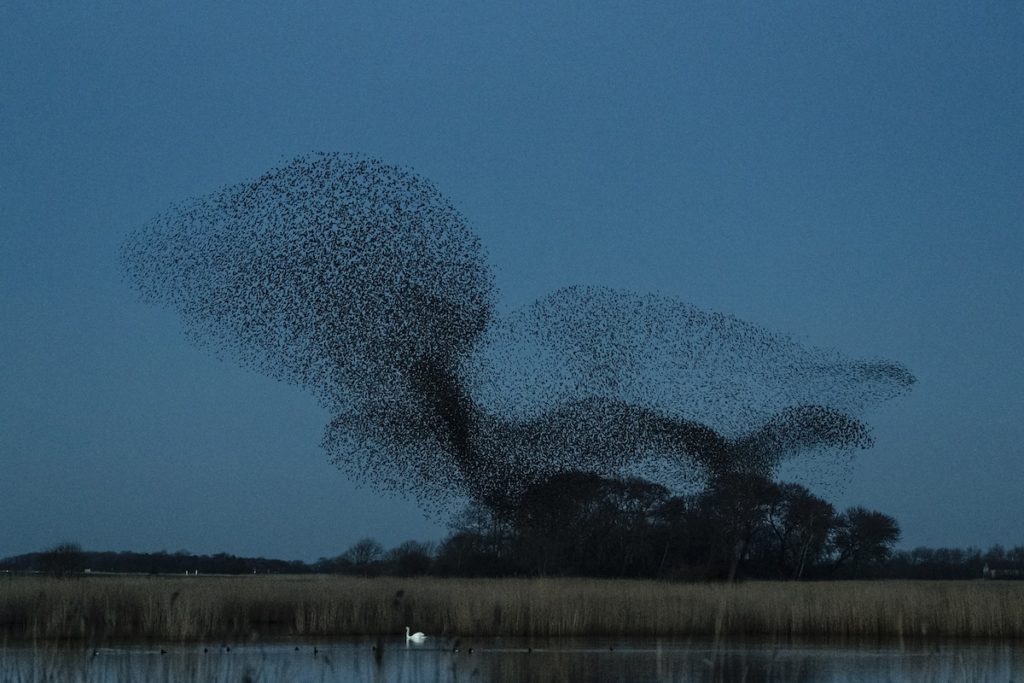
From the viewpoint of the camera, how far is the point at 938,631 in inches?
869

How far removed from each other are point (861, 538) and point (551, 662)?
33400 mm

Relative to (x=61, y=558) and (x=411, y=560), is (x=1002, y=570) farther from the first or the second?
(x=61, y=558)

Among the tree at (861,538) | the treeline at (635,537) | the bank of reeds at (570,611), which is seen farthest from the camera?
the tree at (861,538)

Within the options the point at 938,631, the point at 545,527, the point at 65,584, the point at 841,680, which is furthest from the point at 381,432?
the point at 841,680

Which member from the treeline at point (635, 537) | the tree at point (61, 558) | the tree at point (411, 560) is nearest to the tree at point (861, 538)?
the treeline at point (635, 537)

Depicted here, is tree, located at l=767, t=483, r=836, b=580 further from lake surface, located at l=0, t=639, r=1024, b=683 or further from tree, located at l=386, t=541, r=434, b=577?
lake surface, located at l=0, t=639, r=1024, b=683

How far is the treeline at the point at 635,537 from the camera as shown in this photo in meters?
36.7

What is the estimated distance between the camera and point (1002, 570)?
5197cm

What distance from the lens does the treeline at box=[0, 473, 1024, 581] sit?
3666 centimetres

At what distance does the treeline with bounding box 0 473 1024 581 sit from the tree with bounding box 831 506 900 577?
4.5 inches

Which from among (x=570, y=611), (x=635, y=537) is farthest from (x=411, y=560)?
(x=570, y=611)

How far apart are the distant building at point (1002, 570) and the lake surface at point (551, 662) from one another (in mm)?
32007

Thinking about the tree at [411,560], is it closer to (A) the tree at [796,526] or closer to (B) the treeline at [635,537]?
(B) the treeline at [635,537]

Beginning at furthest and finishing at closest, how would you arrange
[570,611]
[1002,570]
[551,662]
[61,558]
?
[1002,570] → [61,558] → [570,611] → [551,662]
